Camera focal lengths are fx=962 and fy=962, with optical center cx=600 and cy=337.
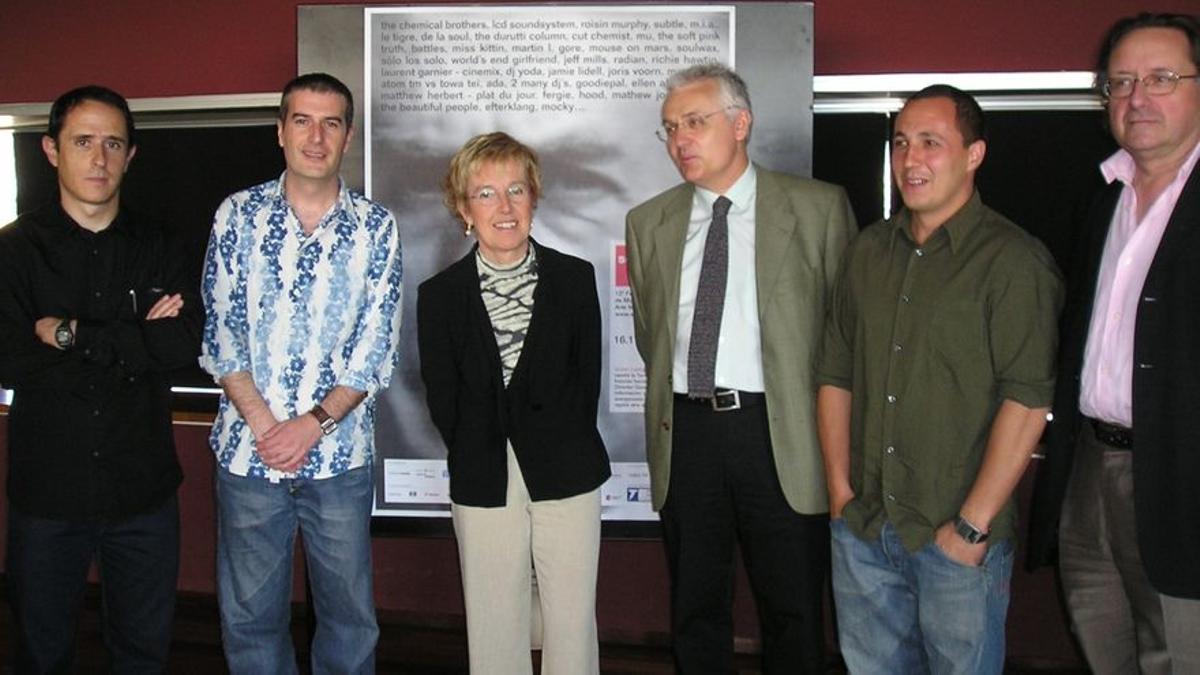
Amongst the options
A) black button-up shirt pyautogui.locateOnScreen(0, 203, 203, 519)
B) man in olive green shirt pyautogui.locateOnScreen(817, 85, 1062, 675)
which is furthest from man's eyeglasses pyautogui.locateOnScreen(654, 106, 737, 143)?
black button-up shirt pyautogui.locateOnScreen(0, 203, 203, 519)

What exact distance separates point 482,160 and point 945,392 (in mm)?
1239

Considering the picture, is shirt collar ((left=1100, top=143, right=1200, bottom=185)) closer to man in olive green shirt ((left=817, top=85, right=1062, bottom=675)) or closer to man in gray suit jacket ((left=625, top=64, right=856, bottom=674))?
man in olive green shirt ((left=817, top=85, right=1062, bottom=675))

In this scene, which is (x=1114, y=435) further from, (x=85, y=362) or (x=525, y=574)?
(x=85, y=362)

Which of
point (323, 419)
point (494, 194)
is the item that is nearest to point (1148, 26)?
point (494, 194)

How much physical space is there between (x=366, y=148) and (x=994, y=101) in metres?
2.20

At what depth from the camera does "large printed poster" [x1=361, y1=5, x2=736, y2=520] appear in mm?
3037

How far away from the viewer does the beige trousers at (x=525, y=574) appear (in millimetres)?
2467

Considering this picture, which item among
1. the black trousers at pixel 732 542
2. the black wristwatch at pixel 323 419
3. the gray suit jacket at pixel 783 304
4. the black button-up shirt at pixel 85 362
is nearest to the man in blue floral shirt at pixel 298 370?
the black wristwatch at pixel 323 419

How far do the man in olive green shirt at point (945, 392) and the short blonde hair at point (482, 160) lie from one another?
88cm

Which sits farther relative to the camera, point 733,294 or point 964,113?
point 733,294

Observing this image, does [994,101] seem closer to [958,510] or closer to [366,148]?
[958,510]

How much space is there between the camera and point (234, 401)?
2.49 metres

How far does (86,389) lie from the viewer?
2473 mm

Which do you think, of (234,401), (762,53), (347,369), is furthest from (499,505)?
(762,53)
